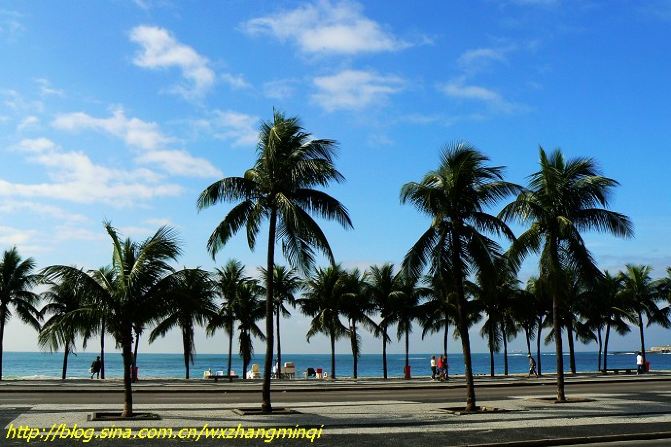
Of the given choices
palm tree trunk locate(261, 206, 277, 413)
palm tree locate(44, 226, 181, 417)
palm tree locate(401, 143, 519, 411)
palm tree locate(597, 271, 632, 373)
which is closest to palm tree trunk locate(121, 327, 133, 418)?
palm tree locate(44, 226, 181, 417)

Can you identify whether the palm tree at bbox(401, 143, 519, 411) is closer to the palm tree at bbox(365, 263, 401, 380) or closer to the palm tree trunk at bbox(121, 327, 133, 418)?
the palm tree trunk at bbox(121, 327, 133, 418)

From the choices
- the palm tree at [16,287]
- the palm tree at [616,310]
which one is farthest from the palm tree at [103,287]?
the palm tree at [616,310]

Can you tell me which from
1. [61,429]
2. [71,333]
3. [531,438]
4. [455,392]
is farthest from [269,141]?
[455,392]

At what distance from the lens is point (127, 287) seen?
Result: 1927 centimetres

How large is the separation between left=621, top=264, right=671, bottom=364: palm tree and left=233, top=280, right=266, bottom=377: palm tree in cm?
3045

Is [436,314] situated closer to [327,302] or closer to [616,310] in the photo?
[327,302]

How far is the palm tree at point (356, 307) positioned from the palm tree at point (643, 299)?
22.0 meters

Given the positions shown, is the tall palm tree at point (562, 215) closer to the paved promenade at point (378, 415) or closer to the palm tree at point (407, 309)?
the paved promenade at point (378, 415)

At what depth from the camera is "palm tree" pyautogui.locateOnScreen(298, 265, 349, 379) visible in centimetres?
5034

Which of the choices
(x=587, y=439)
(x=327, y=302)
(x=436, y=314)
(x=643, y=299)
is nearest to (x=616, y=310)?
(x=643, y=299)

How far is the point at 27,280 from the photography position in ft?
148

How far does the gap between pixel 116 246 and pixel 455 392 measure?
773 inches

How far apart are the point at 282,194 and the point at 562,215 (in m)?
11.0

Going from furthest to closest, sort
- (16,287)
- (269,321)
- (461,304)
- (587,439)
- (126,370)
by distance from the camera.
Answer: (16,287)
(461,304)
(269,321)
(126,370)
(587,439)
